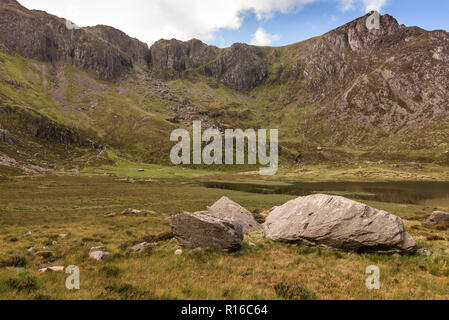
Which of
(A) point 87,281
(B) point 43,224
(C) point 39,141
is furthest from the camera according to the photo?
(C) point 39,141

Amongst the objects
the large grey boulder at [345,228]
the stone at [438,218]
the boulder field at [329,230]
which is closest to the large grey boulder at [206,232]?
the boulder field at [329,230]

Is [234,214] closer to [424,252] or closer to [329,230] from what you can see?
[329,230]

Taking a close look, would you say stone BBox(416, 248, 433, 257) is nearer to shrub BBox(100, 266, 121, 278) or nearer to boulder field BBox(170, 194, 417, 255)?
boulder field BBox(170, 194, 417, 255)

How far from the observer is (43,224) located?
29969 millimetres

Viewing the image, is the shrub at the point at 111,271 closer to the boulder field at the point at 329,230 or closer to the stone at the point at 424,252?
the boulder field at the point at 329,230

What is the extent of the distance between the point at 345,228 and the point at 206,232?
10808 mm

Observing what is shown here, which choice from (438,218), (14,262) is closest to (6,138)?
(14,262)

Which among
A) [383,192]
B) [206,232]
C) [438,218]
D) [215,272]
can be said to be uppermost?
[206,232]

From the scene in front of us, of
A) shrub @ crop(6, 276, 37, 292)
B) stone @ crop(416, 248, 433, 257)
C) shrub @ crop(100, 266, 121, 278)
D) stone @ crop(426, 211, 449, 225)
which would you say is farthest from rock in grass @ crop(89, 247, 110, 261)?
stone @ crop(426, 211, 449, 225)

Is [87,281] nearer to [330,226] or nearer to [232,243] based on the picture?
[232,243]

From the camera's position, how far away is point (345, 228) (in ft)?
59.4

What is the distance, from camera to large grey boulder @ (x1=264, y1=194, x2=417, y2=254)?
674 inches
